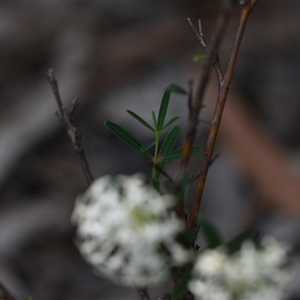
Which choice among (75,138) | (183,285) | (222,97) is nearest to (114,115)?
(75,138)

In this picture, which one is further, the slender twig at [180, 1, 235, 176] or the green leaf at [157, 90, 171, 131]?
the green leaf at [157, 90, 171, 131]

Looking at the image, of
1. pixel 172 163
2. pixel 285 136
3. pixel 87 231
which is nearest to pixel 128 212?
pixel 87 231

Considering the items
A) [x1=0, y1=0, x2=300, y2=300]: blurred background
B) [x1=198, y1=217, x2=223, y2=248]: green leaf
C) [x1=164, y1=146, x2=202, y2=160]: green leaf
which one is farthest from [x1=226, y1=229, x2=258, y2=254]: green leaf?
[x1=0, y1=0, x2=300, y2=300]: blurred background

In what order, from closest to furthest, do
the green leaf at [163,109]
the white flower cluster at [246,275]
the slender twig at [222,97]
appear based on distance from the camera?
the white flower cluster at [246,275] → the slender twig at [222,97] → the green leaf at [163,109]

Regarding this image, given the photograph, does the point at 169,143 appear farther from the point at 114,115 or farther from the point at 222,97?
the point at 114,115

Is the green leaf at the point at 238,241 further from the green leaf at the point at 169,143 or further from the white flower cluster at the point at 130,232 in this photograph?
the green leaf at the point at 169,143

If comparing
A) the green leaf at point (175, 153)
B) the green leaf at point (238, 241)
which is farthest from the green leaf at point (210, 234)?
the green leaf at point (175, 153)

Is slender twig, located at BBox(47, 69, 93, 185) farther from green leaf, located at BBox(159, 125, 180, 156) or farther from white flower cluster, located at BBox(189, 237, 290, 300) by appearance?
white flower cluster, located at BBox(189, 237, 290, 300)
